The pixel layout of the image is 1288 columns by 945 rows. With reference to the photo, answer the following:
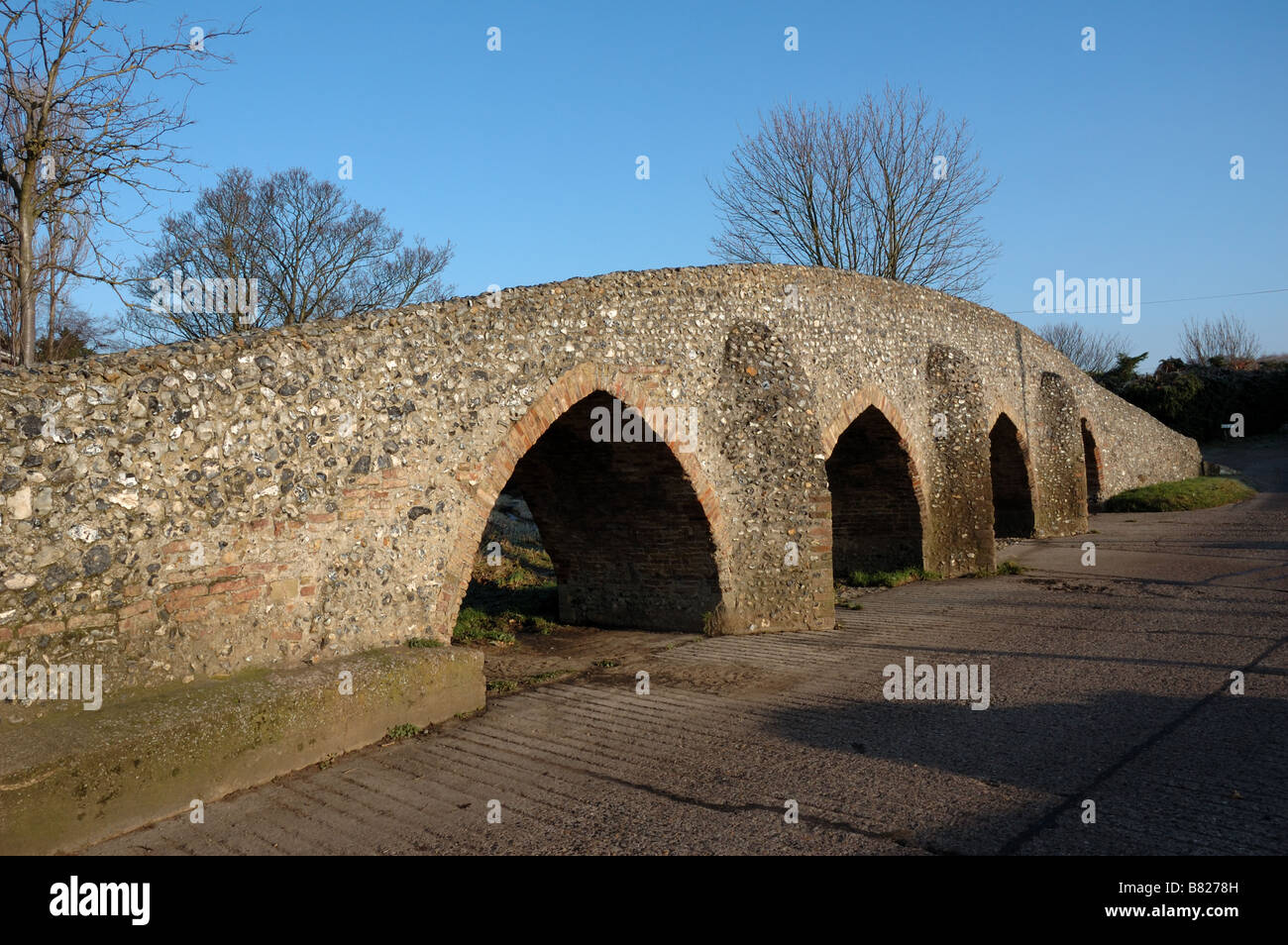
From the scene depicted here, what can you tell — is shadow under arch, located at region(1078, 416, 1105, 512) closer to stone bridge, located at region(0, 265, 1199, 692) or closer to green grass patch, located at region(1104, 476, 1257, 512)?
Result: green grass patch, located at region(1104, 476, 1257, 512)

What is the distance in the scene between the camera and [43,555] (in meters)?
4.67

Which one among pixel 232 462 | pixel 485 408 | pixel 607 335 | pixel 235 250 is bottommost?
pixel 232 462

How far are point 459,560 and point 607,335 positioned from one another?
266 centimetres

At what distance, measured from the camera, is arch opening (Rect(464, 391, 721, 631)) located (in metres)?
9.11

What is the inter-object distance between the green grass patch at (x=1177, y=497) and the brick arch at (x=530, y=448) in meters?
17.3

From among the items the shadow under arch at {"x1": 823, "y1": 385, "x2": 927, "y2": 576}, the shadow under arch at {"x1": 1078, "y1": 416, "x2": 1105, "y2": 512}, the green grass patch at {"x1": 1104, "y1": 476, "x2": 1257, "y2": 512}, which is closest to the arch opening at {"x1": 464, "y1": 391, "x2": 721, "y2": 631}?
the shadow under arch at {"x1": 823, "y1": 385, "x2": 927, "y2": 576}

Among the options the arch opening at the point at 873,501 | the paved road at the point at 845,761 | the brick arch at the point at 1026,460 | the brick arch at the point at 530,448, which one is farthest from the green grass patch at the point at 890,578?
the brick arch at the point at 1026,460

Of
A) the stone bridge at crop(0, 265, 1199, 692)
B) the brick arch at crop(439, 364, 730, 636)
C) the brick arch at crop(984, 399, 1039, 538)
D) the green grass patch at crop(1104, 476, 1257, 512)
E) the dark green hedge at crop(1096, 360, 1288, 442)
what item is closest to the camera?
the stone bridge at crop(0, 265, 1199, 692)

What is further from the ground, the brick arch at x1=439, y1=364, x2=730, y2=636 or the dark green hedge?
the dark green hedge

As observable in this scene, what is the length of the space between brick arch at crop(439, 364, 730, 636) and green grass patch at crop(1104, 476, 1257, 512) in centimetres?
1732

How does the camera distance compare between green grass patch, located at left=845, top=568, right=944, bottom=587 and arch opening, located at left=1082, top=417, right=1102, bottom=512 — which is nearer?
green grass patch, located at left=845, top=568, right=944, bottom=587

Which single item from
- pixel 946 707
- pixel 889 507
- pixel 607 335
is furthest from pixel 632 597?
pixel 889 507

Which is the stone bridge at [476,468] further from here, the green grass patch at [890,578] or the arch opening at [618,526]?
the green grass patch at [890,578]
